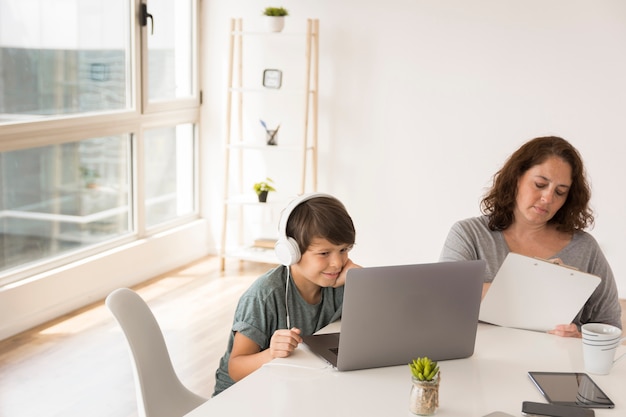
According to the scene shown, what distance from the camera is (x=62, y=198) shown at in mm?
4566

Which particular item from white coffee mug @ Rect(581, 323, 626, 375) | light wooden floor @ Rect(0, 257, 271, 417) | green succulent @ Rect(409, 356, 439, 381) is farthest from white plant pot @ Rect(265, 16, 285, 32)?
green succulent @ Rect(409, 356, 439, 381)

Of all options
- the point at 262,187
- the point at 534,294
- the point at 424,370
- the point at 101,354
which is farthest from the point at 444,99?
the point at 424,370

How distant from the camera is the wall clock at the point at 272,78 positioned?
5442 mm

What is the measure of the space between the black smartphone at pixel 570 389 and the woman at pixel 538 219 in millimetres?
621

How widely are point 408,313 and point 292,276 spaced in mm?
441

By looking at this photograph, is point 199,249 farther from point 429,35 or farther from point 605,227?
point 605,227

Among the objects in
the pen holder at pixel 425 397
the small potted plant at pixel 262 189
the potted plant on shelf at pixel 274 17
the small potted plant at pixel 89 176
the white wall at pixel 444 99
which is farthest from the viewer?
the small potted plant at pixel 262 189

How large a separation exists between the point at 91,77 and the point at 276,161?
1.45 meters

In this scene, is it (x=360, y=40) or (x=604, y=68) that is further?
(x=360, y=40)

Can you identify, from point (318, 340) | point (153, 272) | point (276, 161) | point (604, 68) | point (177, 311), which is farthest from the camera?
point (276, 161)

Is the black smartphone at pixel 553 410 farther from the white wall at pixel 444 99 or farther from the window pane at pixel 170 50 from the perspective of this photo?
the window pane at pixel 170 50

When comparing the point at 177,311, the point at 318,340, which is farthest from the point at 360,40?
the point at 318,340

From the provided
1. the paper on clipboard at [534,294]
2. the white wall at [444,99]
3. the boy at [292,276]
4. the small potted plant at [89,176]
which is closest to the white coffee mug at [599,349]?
the paper on clipboard at [534,294]

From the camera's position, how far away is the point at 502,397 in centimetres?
179
